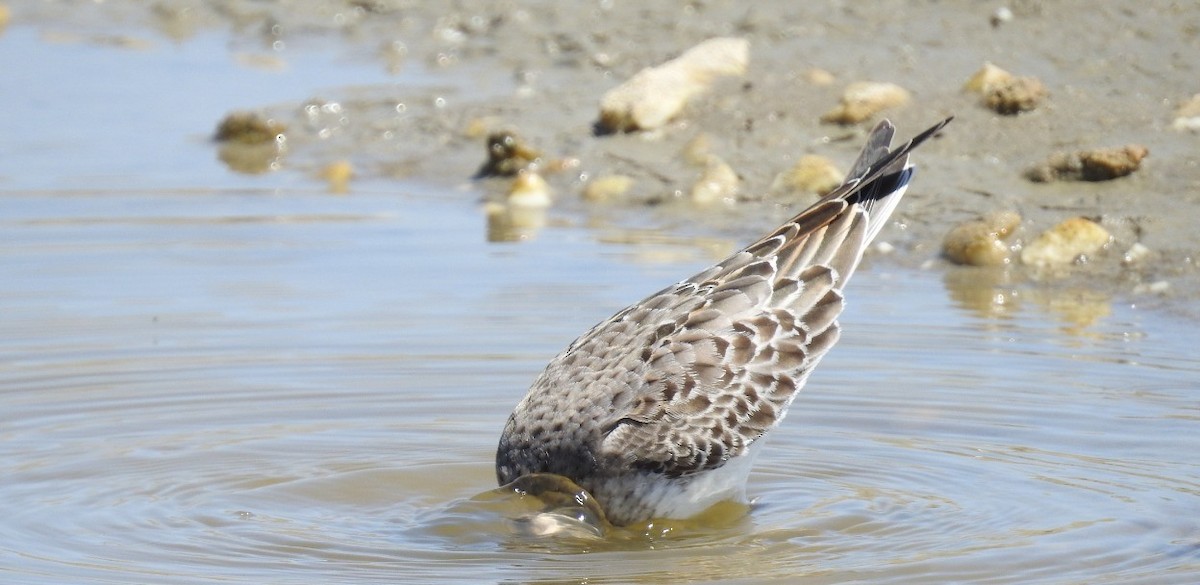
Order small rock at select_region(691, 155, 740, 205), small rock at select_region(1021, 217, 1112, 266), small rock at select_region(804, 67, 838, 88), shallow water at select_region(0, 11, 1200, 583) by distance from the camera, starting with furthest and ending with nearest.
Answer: small rock at select_region(804, 67, 838, 88)
small rock at select_region(691, 155, 740, 205)
small rock at select_region(1021, 217, 1112, 266)
shallow water at select_region(0, 11, 1200, 583)

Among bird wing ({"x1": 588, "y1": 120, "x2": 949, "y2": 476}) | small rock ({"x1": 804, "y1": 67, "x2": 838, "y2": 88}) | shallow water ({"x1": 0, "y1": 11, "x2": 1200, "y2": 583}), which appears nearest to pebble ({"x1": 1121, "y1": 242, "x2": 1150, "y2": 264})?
shallow water ({"x1": 0, "y1": 11, "x2": 1200, "y2": 583})

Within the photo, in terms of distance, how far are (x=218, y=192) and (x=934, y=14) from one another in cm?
539

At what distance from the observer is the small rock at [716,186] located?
35.6 feet

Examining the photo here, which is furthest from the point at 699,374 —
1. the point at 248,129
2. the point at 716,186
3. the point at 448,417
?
the point at 248,129

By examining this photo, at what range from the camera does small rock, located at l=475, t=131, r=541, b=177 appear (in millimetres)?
11703

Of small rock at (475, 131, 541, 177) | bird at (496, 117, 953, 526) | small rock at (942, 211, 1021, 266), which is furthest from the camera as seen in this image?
small rock at (475, 131, 541, 177)

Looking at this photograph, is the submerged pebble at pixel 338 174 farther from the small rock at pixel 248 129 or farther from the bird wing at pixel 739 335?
the bird wing at pixel 739 335

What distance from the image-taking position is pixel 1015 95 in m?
11.1

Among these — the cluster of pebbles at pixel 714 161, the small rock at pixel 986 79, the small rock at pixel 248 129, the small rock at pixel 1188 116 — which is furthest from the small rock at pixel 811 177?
the small rock at pixel 248 129

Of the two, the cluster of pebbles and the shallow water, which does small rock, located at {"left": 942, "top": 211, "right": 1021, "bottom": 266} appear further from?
the shallow water

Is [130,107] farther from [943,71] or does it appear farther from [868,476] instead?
[868,476]

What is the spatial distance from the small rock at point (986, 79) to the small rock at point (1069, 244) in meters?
2.22

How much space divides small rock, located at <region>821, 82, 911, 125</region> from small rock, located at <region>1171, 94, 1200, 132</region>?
5.61 feet

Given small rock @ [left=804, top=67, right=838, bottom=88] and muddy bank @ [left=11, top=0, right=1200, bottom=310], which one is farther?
small rock @ [left=804, top=67, right=838, bottom=88]
